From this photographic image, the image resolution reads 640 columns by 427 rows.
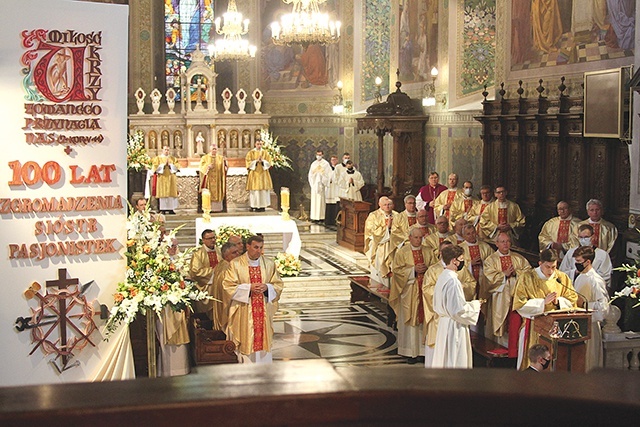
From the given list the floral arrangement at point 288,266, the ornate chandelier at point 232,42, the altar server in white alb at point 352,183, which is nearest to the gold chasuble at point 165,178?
the ornate chandelier at point 232,42

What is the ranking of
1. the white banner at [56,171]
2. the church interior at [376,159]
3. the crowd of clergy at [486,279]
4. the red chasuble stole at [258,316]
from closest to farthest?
the church interior at [376,159] < the white banner at [56,171] < the crowd of clergy at [486,279] < the red chasuble stole at [258,316]

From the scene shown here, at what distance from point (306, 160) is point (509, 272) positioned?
49.7 ft

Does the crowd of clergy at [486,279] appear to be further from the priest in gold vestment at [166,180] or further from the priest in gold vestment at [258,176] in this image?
the priest in gold vestment at [166,180]

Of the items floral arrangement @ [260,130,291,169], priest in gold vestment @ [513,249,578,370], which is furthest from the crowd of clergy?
floral arrangement @ [260,130,291,169]

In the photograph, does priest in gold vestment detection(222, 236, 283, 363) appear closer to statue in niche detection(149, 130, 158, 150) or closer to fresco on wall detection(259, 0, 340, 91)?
statue in niche detection(149, 130, 158, 150)

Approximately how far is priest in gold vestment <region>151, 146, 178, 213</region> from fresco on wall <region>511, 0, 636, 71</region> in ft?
27.9

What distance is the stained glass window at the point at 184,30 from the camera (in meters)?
25.1

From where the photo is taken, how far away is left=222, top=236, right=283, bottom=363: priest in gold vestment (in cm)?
912

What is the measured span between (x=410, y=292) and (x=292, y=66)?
14.8m

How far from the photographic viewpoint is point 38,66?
6.25m

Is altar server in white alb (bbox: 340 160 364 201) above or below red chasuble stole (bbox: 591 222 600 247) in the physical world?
above

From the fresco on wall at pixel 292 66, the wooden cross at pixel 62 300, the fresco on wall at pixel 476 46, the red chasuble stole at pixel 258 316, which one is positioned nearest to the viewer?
the wooden cross at pixel 62 300

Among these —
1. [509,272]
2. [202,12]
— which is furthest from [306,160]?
[509,272]

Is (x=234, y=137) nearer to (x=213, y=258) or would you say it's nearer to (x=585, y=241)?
(x=213, y=258)
